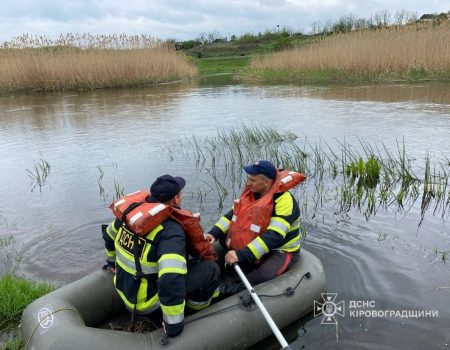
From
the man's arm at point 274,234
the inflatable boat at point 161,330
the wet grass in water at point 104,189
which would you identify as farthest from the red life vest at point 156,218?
the wet grass in water at point 104,189

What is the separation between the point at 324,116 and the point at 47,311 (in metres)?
8.75

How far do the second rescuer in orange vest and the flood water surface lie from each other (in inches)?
20.2

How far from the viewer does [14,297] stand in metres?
3.42

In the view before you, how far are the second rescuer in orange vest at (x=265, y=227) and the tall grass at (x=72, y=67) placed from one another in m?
15.6

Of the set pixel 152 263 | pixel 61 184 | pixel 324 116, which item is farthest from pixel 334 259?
pixel 324 116

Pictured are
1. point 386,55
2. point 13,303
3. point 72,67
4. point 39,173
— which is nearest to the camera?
point 13,303

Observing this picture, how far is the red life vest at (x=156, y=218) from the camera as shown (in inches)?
104

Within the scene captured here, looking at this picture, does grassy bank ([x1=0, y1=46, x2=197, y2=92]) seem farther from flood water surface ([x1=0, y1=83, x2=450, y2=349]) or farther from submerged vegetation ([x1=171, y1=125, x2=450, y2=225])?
submerged vegetation ([x1=171, y1=125, x2=450, y2=225])

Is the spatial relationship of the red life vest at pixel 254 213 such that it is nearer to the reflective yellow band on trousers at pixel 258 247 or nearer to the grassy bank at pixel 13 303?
the reflective yellow band on trousers at pixel 258 247

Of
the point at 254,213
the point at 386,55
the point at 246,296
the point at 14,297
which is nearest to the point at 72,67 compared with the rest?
the point at 386,55

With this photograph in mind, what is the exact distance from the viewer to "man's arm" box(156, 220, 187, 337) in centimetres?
261

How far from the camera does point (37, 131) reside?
1061cm

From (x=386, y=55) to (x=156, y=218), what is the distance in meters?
15.1

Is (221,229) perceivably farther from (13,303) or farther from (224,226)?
(13,303)
